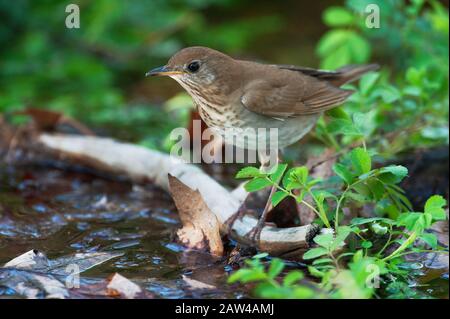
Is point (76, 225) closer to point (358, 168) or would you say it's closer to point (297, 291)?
point (358, 168)

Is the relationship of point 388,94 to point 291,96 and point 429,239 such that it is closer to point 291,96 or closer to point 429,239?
point 291,96

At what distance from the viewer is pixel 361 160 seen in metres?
3.88

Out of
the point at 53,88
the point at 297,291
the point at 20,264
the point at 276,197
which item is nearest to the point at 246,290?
the point at 276,197

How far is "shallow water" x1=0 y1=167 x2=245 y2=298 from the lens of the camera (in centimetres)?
391

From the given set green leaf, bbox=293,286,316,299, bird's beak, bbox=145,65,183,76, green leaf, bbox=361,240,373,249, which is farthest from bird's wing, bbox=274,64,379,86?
green leaf, bbox=293,286,316,299

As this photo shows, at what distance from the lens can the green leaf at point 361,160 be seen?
387cm

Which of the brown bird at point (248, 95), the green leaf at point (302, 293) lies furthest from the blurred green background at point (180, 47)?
the green leaf at point (302, 293)

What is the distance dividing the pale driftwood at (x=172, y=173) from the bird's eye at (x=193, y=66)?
0.73m

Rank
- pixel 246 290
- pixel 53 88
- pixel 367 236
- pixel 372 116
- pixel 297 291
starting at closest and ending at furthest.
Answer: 1. pixel 297 291
2. pixel 246 290
3. pixel 367 236
4. pixel 372 116
5. pixel 53 88

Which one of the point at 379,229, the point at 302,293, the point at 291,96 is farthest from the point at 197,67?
the point at 302,293

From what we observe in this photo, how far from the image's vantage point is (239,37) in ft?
29.7

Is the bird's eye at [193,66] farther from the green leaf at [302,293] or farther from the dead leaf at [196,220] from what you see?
the green leaf at [302,293]

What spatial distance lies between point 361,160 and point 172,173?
166 centimetres

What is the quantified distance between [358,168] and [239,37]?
5398mm
